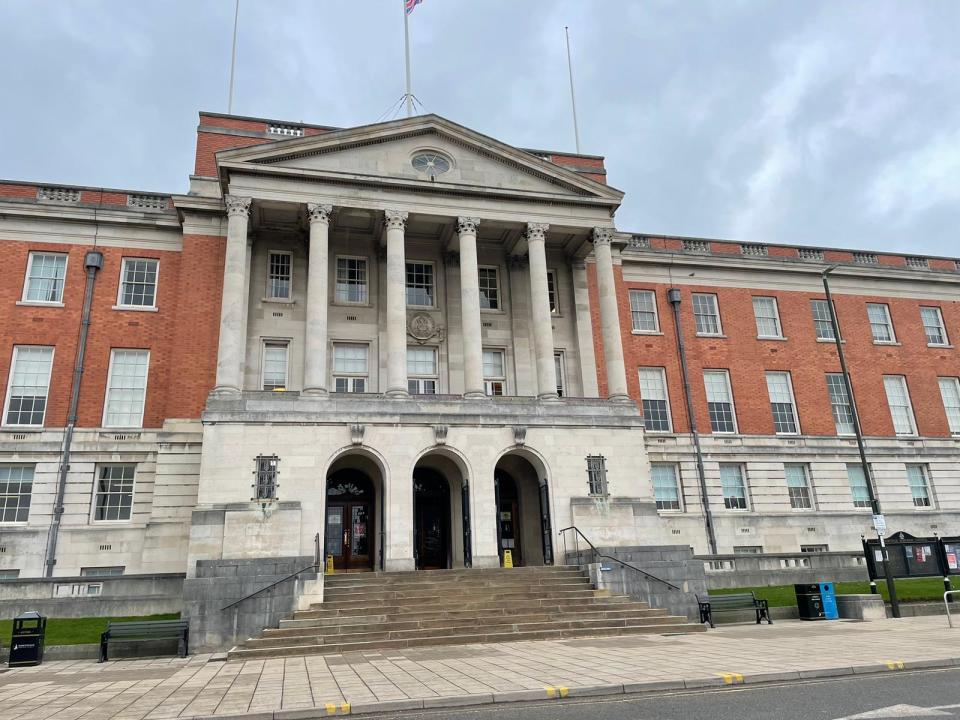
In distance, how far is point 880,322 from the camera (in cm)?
3844

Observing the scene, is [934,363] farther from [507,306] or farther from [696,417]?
[507,306]

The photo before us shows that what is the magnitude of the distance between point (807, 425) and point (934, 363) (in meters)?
9.56

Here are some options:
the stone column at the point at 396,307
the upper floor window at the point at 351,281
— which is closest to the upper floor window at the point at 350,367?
the upper floor window at the point at 351,281

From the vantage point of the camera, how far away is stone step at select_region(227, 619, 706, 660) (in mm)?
16812

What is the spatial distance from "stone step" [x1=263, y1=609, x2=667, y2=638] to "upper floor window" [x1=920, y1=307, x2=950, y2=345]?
2924 cm

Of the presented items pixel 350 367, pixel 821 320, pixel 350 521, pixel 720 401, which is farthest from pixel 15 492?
pixel 821 320

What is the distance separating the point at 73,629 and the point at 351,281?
16478 mm

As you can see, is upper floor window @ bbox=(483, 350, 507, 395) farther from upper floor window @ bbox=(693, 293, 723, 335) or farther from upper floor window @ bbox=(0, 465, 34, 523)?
upper floor window @ bbox=(0, 465, 34, 523)

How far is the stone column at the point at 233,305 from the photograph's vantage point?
2431cm

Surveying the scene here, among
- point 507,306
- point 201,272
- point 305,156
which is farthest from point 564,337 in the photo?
point 201,272

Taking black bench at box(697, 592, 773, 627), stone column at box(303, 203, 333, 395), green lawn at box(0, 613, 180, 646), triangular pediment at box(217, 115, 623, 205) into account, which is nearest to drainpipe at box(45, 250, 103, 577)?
green lawn at box(0, 613, 180, 646)

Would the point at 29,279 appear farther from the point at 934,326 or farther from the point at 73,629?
the point at 934,326

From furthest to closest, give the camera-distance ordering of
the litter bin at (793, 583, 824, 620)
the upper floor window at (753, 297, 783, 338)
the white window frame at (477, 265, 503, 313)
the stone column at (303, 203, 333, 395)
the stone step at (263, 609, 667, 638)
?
the upper floor window at (753, 297, 783, 338), the white window frame at (477, 265, 503, 313), the stone column at (303, 203, 333, 395), the litter bin at (793, 583, 824, 620), the stone step at (263, 609, 667, 638)

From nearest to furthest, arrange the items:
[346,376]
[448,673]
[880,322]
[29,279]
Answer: [448,673] → [29,279] → [346,376] → [880,322]
